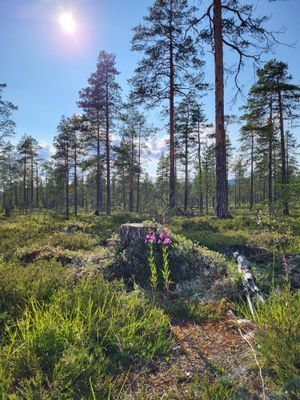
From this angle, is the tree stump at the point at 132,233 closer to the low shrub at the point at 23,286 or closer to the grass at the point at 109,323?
the grass at the point at 109,323

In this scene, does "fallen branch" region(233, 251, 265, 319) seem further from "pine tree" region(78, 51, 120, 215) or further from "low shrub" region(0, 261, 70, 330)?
"pine tree" region(78, 51, 120, 215)

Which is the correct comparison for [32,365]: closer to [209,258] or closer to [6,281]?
[6,281]

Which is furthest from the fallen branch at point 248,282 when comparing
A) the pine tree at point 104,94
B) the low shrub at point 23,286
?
the pine tree at point 104,94

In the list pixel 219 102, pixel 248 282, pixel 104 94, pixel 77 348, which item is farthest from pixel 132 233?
pixel 104 94

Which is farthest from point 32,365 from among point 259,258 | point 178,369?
point 259,258

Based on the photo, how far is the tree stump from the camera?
597cm

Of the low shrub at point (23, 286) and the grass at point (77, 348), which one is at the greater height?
the low shrub at point (23, 286)

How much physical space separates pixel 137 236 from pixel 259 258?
2.89 meters

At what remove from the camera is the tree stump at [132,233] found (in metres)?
5.97

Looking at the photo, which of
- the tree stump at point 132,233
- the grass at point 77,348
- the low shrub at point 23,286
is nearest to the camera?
the grass at point 77,348

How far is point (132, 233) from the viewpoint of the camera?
606 centimetres

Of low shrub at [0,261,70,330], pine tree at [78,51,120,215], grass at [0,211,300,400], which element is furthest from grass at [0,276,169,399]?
pine tree at [78,51,120,215]

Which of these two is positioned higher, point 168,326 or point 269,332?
point 269,332

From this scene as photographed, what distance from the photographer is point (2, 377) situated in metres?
2.08
